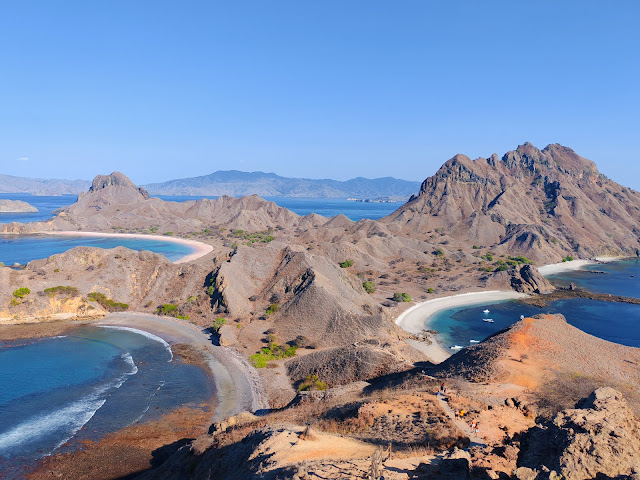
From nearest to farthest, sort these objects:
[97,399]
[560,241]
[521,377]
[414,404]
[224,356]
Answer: [414,404], [521,377], [97,399], [224,356], [560,241]

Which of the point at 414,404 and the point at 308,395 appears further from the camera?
the point at 308,395

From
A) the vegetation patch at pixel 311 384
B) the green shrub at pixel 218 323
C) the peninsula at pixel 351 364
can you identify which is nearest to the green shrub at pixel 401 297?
the peninsula at pixel 351 364

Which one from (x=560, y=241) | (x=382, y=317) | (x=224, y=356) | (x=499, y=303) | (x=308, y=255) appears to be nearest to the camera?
(x=224, y=356)

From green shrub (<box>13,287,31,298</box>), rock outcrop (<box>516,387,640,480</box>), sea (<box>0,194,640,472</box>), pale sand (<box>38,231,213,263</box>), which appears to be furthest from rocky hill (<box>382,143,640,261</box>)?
rock outcrop (<box>516,387,640,480</box>)

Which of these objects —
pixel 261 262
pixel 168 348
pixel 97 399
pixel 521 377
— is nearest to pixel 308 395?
pixel 521 377

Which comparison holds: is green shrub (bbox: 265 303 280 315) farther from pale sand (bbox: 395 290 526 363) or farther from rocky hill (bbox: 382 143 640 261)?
rocky hill (bbox: 382 143 640 261)

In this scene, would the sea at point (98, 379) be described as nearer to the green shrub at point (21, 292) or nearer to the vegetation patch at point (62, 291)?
the vegetation patch at point (62, 291)

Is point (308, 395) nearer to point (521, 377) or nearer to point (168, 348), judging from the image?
→ point (521, 377)
